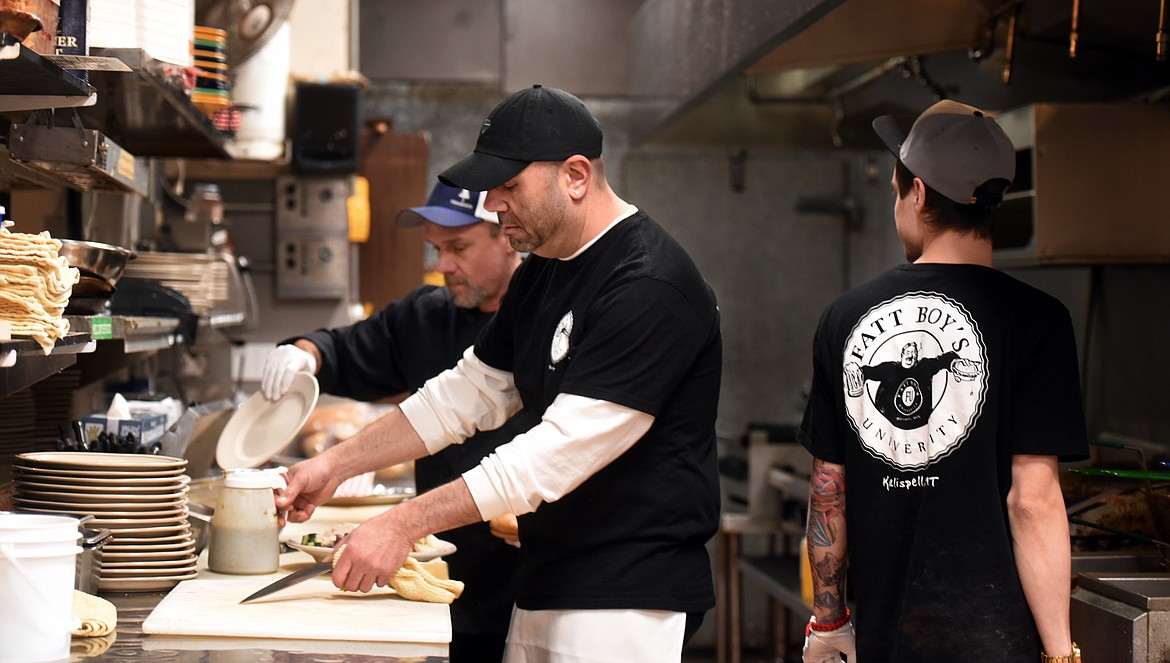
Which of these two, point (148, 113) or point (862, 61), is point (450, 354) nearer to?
point (148, 113)

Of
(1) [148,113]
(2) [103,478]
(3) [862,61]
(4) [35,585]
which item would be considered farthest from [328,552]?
(3) [862,61]

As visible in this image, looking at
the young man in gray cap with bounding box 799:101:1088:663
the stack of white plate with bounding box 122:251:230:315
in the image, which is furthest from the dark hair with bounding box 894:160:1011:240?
the stack of white plate with bounding box 122:251:230:315

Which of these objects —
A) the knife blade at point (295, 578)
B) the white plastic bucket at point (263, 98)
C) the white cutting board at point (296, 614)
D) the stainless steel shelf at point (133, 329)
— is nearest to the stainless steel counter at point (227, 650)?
the white cutting board at point (296, 614)

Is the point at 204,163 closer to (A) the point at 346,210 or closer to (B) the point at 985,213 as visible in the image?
(A) the point at 346,210

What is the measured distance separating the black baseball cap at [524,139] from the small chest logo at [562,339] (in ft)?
0.93

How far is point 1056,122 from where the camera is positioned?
3742 millimetres

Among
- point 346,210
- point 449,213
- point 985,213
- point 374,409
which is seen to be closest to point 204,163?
point 346,210

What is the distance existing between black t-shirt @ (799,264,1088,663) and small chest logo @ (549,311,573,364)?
56 cm

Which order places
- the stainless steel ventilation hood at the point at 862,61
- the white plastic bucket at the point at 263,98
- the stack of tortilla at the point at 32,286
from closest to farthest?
1. the stack of tortilla at the point at 32,286
2. the stainless steel ventilation hood at the point at 862,61
3. the white plastic bucket at the point at 263,98

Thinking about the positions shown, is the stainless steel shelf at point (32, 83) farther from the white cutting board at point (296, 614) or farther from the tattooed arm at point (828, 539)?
the tattooed arm at point (828, 539)

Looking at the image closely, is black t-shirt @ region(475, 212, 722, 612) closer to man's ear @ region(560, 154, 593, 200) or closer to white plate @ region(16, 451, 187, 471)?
man's ear @ region(560, 154, 593, 200)

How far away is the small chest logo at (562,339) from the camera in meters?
2.24

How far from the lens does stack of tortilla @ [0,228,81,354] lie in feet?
5.38

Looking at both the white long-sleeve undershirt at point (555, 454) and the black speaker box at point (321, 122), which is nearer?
the white long-sleeve undershirt at point (555, 454)
